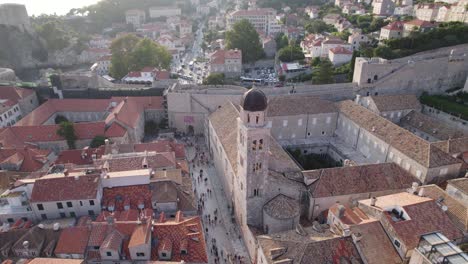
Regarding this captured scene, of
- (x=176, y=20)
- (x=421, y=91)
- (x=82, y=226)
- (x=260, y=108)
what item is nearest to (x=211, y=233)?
(x=82, y=226)

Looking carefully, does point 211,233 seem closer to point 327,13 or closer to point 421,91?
point 421,91

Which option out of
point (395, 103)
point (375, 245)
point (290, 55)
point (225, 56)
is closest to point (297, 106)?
point (395, 103)

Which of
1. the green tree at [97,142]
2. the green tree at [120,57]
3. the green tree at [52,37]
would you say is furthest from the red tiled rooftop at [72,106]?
the green tree at [52,37]

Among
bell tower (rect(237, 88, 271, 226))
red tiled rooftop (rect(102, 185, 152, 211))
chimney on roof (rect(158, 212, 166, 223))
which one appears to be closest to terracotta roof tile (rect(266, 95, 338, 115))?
bell tower (rect(237, 88, 271, 226))

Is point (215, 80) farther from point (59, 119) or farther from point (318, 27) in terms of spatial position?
point (318, 27)

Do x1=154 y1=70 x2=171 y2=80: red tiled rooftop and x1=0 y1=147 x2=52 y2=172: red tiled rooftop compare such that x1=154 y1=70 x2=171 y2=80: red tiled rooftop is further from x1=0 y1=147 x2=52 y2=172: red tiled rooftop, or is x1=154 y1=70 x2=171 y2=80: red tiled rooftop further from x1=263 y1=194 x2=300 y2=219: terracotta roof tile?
x1=263 y1=194 x2=300 y2=219: terracotta roof tile

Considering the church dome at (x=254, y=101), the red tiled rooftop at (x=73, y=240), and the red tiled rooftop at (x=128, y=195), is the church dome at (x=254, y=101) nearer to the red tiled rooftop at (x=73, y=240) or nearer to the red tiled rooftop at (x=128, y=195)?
the red tiled rooftop at (x=128, y=195)
